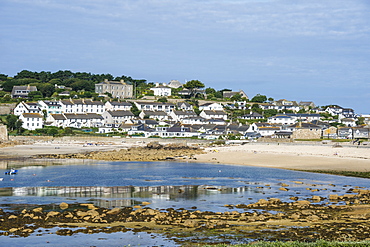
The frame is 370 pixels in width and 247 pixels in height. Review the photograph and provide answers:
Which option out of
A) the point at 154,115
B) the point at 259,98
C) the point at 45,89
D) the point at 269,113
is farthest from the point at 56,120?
the point at 259,98

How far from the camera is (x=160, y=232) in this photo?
1811 centimetres

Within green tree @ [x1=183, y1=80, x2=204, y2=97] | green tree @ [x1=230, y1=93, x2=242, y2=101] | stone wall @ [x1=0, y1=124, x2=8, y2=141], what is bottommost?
stone wall @ [x1=0, y1=124, x2=8, y2=141]

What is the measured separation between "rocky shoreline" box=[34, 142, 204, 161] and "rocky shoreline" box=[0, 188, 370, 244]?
29.4 metres

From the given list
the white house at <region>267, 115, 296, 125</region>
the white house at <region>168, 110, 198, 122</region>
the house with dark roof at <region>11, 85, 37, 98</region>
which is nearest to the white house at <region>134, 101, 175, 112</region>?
the white house at <region>168, 110, 198, 122</region>

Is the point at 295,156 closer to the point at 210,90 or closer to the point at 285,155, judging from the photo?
the point at 285,155

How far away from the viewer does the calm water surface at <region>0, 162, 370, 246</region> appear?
81.9 feet

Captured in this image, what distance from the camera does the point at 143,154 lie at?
2219 inches

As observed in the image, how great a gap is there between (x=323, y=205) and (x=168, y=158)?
30990mm

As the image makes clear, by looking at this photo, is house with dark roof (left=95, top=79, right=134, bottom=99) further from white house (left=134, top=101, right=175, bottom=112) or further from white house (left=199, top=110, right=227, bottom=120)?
white house (left=199, top=110, right=227, bottom=120)

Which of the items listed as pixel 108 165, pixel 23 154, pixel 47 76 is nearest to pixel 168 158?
pixel 108 165

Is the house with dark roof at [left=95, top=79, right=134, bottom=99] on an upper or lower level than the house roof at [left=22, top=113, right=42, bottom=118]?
upper

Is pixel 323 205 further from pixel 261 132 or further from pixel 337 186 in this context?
pixel 261 132

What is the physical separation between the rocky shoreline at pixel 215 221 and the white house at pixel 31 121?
65.9m

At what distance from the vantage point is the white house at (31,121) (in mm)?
84750
